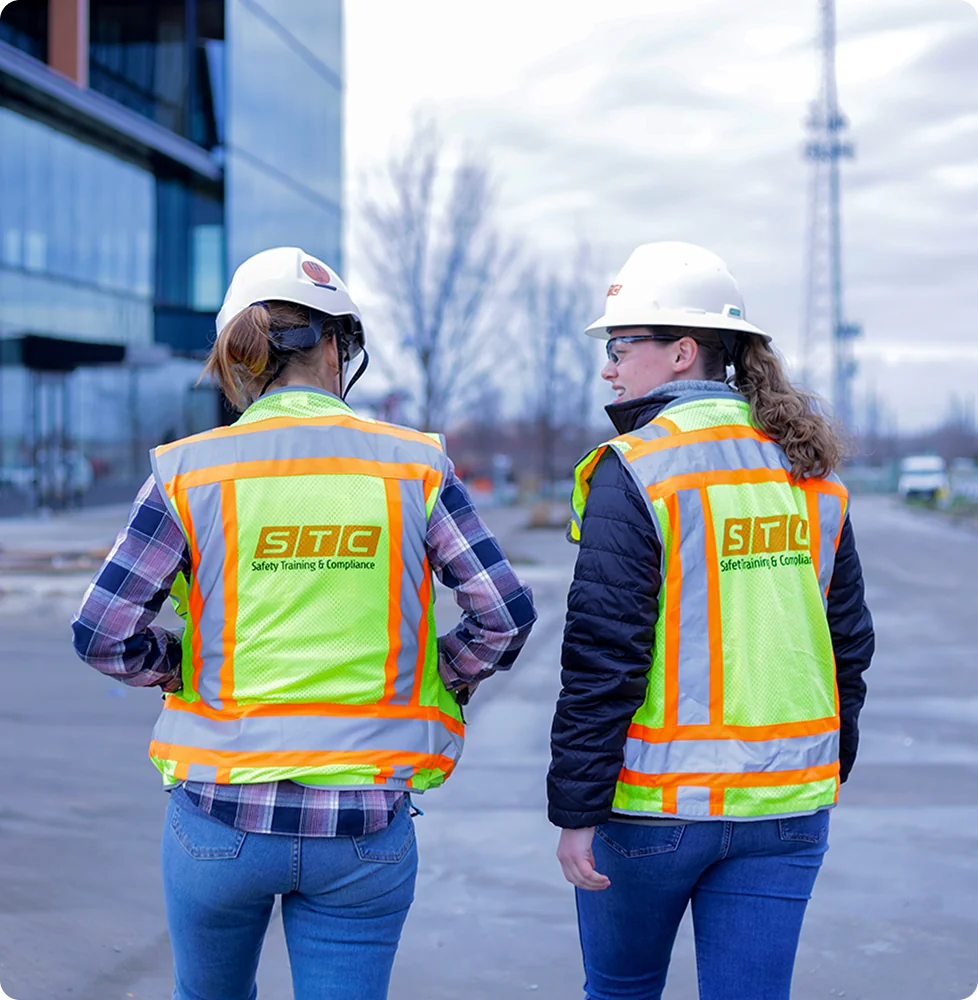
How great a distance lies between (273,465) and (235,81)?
88.9ft

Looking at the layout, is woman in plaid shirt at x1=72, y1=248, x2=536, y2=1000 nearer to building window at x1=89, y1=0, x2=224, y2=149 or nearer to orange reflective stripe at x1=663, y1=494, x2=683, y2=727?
orange reflective stripe at x1=663, y1=494, x2=683, y2=727

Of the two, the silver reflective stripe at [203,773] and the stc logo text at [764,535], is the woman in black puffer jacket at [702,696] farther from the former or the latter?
the silver reflective stripe at [203,773]

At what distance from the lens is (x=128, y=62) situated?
2653cm

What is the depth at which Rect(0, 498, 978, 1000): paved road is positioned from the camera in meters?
3.94

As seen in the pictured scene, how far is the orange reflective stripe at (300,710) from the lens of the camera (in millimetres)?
2131

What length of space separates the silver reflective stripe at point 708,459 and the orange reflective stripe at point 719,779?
21.0 inches

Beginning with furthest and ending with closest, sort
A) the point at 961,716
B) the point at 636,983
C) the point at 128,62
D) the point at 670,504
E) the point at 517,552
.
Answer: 1. the point at 128,62
2. the point at 517,552
3. the point at 961,716
4. the point at 636,983
5. the point at 670,504

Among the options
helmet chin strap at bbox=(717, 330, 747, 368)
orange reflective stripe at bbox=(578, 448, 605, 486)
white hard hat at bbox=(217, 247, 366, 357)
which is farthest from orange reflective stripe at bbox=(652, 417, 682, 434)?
white hard hat at bbox=(217, 247, 366, 357)

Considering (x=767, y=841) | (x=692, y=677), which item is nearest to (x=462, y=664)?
(x=692, y=677)

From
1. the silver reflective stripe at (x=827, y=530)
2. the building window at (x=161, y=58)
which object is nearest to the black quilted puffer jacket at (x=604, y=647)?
the silver reflective stripe at (x=827, y=530)

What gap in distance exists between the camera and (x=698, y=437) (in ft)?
7.84

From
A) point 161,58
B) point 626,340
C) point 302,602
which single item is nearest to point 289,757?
point 302,602

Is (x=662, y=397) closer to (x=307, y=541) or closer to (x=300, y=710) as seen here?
(x=307, y=541)

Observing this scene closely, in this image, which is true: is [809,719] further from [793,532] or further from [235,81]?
[235,81]
